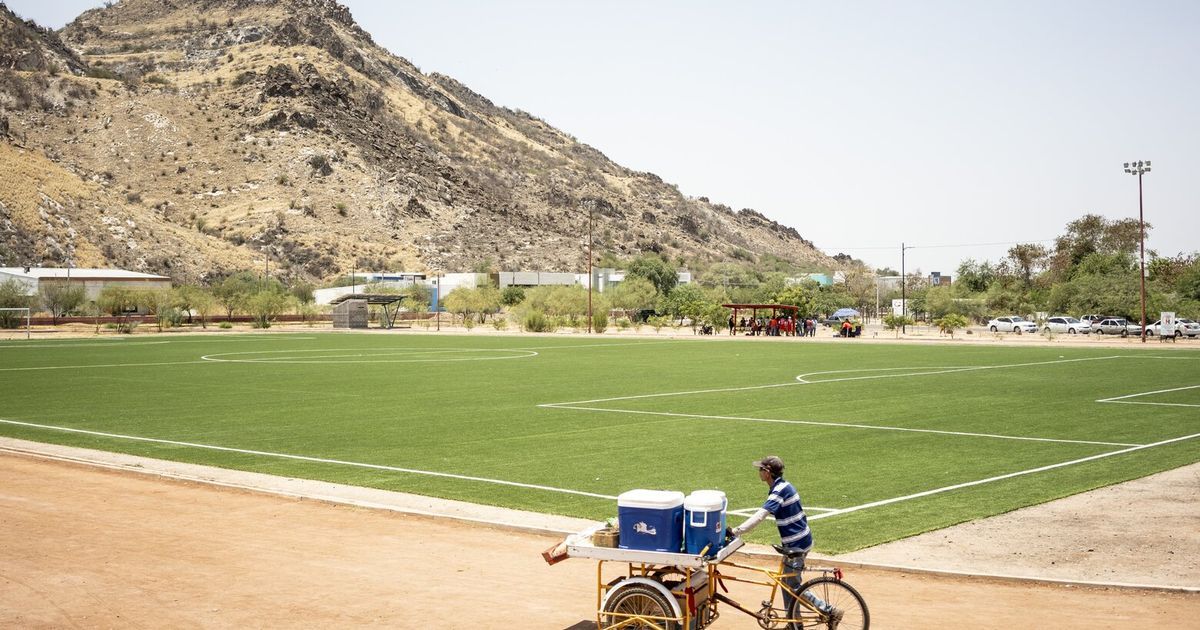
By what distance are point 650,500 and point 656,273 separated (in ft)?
473

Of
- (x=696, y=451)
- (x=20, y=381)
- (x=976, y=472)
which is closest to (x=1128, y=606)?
(x=976, y=472)

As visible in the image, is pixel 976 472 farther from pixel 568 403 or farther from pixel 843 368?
pixel 843 368

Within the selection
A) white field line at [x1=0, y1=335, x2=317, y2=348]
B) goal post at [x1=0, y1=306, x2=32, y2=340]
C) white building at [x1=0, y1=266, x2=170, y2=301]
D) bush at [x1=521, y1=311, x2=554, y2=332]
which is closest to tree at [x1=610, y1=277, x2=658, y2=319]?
bush at [x1=521, y1=311, x2=554, y2=332]

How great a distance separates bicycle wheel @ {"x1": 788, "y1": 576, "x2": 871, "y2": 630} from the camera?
9625 millimetres

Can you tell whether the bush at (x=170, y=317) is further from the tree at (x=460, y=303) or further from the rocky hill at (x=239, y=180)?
the rocky hill at (x=239, y=180)

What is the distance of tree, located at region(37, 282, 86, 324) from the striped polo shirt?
109787 millimetres

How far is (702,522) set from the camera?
31.1ft

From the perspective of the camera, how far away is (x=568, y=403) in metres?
32.6

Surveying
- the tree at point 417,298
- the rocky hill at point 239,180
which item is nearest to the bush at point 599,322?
the tree at point 417,298

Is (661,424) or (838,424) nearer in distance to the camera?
(838,424)

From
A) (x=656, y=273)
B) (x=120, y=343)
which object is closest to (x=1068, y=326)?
(x=656, y=273)

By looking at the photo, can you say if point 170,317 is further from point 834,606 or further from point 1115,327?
point 834,606

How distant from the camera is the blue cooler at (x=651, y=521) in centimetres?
949

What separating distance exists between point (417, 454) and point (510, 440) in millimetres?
2601
